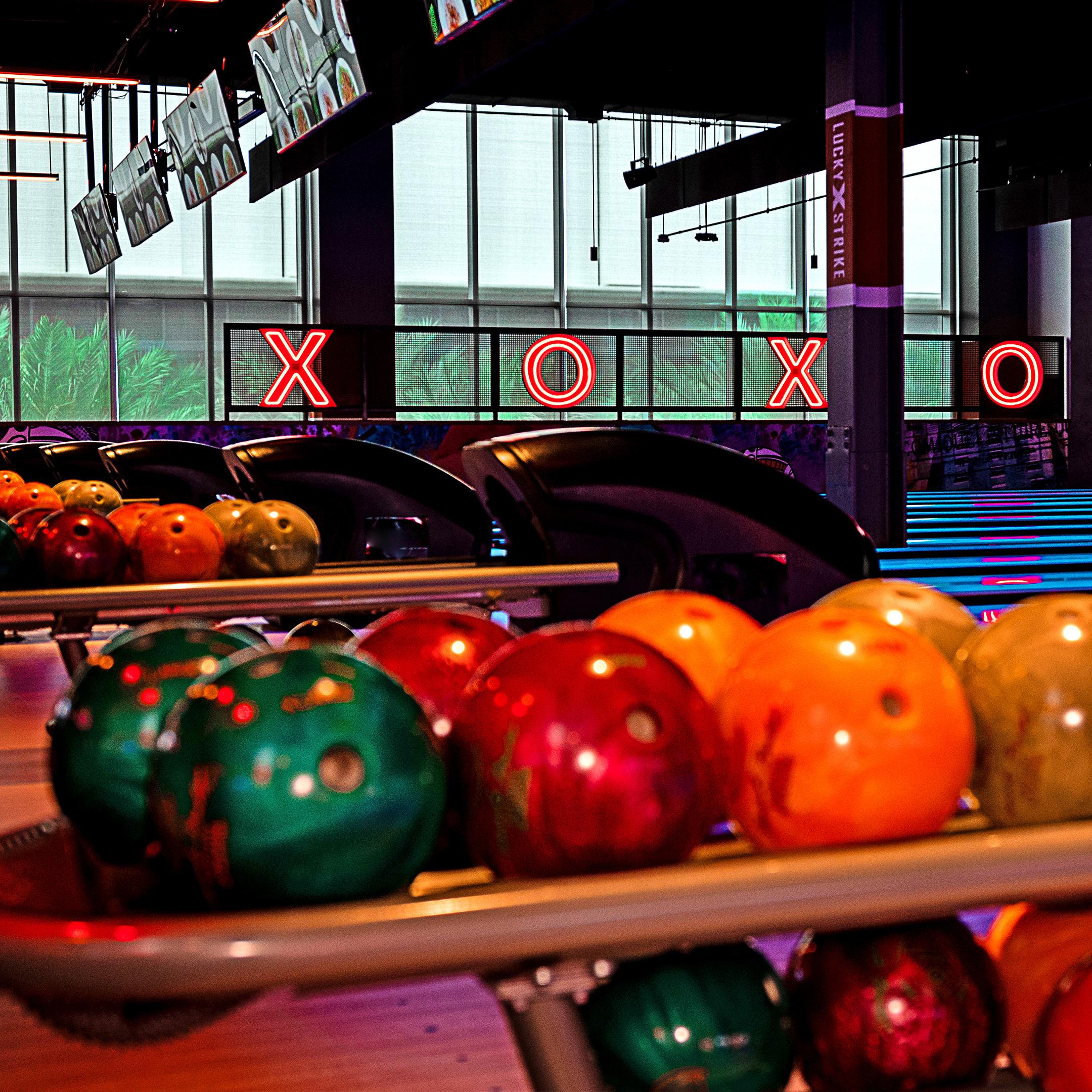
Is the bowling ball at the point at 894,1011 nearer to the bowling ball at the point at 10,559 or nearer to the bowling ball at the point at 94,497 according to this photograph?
the bowling ball at the point at 10,559

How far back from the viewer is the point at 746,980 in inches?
34.4

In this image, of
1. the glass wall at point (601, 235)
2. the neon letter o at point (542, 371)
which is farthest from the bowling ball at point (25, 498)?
the glass wall at point (601, 235)

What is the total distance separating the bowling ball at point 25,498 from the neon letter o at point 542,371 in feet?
28.2

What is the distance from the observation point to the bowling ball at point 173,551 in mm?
2492

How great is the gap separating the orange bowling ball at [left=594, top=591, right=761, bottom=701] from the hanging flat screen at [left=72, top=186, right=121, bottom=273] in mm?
10513

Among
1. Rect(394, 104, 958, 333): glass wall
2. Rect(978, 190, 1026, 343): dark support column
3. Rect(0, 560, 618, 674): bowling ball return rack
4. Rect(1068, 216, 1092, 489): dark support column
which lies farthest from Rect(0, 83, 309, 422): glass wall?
Rect(0, 560, 618, 674): bowling ball return rack

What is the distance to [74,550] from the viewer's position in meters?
2.41

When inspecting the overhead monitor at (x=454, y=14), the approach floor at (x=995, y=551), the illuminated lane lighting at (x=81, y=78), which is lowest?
the approach floor at (x=995, y=551)

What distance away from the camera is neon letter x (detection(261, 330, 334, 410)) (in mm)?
10648

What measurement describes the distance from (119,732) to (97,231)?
11.3 m

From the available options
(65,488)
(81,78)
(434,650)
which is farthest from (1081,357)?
(434,650)

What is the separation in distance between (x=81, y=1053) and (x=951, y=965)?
760 mm

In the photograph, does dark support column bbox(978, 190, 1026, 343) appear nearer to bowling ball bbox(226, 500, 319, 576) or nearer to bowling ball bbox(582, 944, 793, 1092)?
bowling ball bbox(226, 500, 319, 576)

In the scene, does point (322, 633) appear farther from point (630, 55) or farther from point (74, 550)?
point (630, 55)
